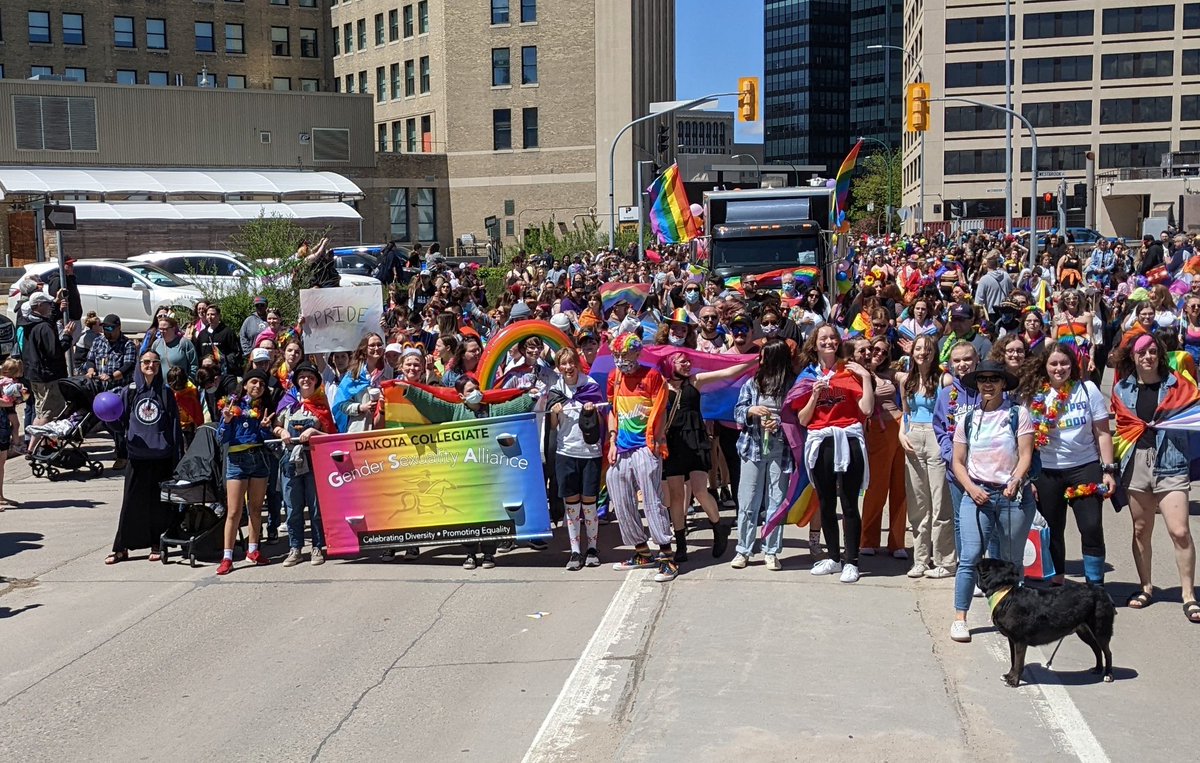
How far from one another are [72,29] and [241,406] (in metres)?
63.0

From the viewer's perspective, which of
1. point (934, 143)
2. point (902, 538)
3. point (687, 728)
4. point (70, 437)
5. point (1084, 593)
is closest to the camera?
point (687, 728)

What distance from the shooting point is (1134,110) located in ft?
303

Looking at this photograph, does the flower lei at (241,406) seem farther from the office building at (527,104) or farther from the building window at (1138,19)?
the building window at (1138,19)

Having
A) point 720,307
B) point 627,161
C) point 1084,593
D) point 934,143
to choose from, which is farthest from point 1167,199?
point 1084,593

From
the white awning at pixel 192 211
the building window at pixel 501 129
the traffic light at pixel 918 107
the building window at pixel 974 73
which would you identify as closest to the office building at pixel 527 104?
the building window at pixel 501 129

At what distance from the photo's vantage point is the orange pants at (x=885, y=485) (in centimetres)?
1021

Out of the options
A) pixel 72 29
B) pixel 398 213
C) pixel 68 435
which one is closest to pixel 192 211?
pixel 398 213

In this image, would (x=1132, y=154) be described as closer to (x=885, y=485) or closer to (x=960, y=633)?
(x=885, y=485)

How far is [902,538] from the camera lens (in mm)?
10555

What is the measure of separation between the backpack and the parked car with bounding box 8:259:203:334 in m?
21.0

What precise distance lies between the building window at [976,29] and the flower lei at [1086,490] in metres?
90.6

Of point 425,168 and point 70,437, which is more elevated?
point 425,168

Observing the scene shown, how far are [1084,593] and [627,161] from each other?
225ft

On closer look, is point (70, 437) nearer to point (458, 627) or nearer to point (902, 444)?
point (458, 627)
